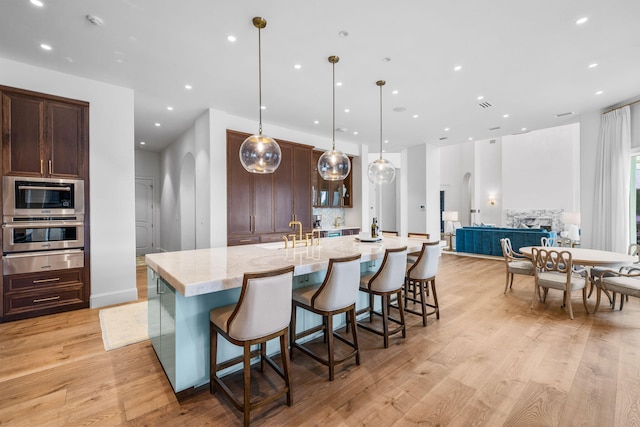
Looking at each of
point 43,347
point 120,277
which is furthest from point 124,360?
point 120,277

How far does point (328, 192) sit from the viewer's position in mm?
7012

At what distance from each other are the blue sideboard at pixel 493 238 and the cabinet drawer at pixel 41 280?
867 centimetres

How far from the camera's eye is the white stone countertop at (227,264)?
1748mm

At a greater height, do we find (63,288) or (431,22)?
(431,22)

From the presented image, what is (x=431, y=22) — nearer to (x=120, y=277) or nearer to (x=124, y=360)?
(x=124, y=360)

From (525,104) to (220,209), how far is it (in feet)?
18.1

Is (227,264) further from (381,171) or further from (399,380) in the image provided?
(381,171)

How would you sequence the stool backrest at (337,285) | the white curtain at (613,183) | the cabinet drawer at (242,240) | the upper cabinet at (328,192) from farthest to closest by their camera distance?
1. the upper cabinet at (328,192)
2. the cabinet drawer at (242,240)
3. the white curtain at (613,183)
4. the stool backrest at (337,285)

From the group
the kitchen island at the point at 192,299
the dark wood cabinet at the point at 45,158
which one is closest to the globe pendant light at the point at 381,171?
the kitchen island at the point at 192,299

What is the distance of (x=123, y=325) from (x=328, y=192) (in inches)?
192

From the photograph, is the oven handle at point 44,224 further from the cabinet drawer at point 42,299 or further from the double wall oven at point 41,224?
the cabinet drawer at point 42,299

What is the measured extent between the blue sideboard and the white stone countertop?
5288 mm

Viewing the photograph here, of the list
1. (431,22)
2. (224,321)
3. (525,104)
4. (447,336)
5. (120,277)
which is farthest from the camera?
(525,104)

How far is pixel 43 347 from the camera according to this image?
271cm
